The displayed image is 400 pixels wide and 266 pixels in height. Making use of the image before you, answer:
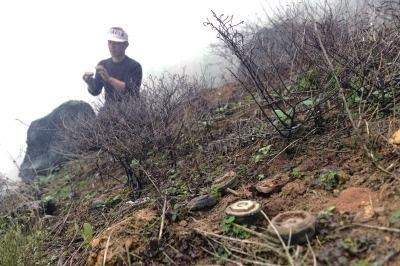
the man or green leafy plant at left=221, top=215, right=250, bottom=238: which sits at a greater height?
the man

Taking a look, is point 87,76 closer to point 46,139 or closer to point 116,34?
point 116,34

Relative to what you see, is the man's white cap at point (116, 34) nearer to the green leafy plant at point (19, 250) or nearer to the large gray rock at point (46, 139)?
the large gray rock at point (46, 139)

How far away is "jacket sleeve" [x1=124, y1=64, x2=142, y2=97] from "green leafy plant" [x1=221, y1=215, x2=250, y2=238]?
3303 millimetres

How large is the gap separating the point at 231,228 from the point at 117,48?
415cm

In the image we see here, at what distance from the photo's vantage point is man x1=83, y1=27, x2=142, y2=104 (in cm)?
614

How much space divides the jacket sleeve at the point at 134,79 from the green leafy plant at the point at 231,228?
3.30 meters

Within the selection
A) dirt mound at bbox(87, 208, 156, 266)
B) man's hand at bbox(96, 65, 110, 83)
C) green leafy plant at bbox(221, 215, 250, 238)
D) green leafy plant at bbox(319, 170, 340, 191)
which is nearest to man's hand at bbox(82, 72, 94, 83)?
man's hand at bbox(96, 65, 110, 83)

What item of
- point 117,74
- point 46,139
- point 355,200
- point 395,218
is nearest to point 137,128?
point 117,74

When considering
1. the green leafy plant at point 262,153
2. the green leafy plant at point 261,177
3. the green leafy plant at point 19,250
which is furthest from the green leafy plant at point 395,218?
the green leafy plant at point 19,250

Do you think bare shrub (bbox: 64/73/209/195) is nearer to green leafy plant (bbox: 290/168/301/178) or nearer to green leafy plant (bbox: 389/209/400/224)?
green leafy plant (bbox: 290/168/301/178)

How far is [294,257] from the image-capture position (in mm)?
2334

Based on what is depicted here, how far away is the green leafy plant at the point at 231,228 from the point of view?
2703 mm

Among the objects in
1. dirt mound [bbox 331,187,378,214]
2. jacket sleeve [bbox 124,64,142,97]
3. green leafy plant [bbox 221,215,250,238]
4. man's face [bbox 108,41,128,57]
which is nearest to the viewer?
dirt mound [bbox 331,187,378,214]

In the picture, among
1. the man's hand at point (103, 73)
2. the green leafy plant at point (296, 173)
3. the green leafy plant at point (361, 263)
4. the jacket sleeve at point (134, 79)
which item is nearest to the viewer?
the green leafy plant at point (361, 263)
